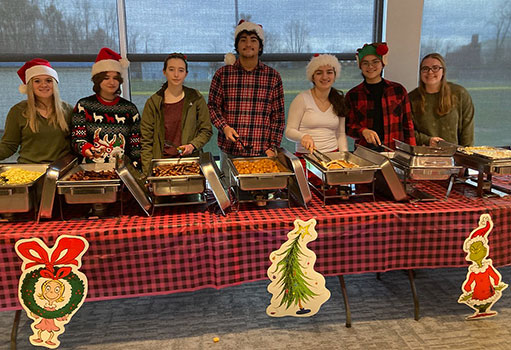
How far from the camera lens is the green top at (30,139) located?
7.75 ft

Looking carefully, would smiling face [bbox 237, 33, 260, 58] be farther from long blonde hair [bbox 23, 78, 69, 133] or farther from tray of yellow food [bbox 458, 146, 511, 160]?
tray of yellow food [bbox 458, 146, 511, 160]

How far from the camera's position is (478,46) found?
3.97m

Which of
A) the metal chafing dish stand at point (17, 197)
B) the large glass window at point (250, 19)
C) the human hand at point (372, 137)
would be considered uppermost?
the large glass window at point (250, 19)

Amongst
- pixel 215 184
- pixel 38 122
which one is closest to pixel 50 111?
pixel 38 122

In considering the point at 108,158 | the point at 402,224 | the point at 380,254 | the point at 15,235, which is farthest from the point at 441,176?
the point at 15,235

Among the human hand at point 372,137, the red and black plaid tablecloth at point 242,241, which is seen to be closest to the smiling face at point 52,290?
the red and black plaid tablecloth at point 242,241

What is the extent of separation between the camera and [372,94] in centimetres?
270

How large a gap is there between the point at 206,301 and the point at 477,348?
1473 millimetres

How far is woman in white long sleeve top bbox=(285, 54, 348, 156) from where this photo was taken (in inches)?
101

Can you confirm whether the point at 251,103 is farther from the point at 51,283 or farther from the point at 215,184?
the point at 51,283

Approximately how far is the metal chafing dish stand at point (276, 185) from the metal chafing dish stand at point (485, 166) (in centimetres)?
95

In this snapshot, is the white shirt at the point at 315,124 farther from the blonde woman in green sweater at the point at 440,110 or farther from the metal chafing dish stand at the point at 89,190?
the metal chafing dish stand at the point at 89,190

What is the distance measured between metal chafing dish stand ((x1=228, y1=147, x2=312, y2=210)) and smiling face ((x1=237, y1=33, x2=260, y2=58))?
821 mm

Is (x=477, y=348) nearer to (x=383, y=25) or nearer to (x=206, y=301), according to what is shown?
(x=206, y=301)
